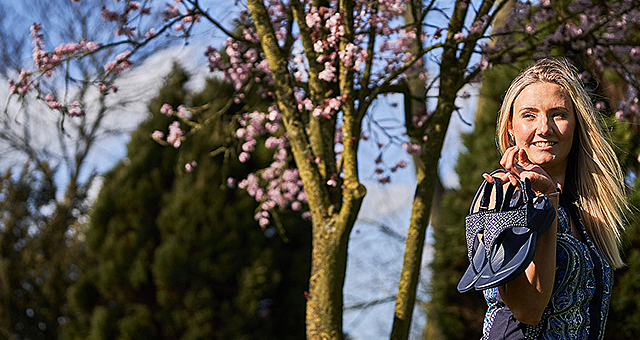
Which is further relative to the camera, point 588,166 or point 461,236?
point 461,236

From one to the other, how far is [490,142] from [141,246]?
15.8ft

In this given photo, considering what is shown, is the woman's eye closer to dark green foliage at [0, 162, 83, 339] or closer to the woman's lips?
the woman's lips

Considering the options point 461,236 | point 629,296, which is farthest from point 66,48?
point 629,296

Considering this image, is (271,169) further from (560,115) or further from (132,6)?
(560,115)

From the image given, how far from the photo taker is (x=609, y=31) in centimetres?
499

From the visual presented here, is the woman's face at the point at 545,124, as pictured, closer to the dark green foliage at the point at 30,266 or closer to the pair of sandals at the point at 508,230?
the pair of sandals at the point at 508,230

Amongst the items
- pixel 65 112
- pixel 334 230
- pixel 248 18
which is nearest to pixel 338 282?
pixel 334 230

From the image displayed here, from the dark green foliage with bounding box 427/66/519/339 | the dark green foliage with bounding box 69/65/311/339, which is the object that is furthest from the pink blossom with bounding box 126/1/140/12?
the dark green foliage with bounding box 427/66/519/339

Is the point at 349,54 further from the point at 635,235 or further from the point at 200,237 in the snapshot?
the point at 635,235

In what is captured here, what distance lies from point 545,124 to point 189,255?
5.75m

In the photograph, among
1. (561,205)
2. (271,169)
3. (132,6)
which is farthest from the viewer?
(271,169)

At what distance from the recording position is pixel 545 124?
1.82m

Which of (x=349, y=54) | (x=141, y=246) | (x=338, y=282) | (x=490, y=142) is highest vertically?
(x=490, y=142)

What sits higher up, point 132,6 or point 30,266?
point 132,6
